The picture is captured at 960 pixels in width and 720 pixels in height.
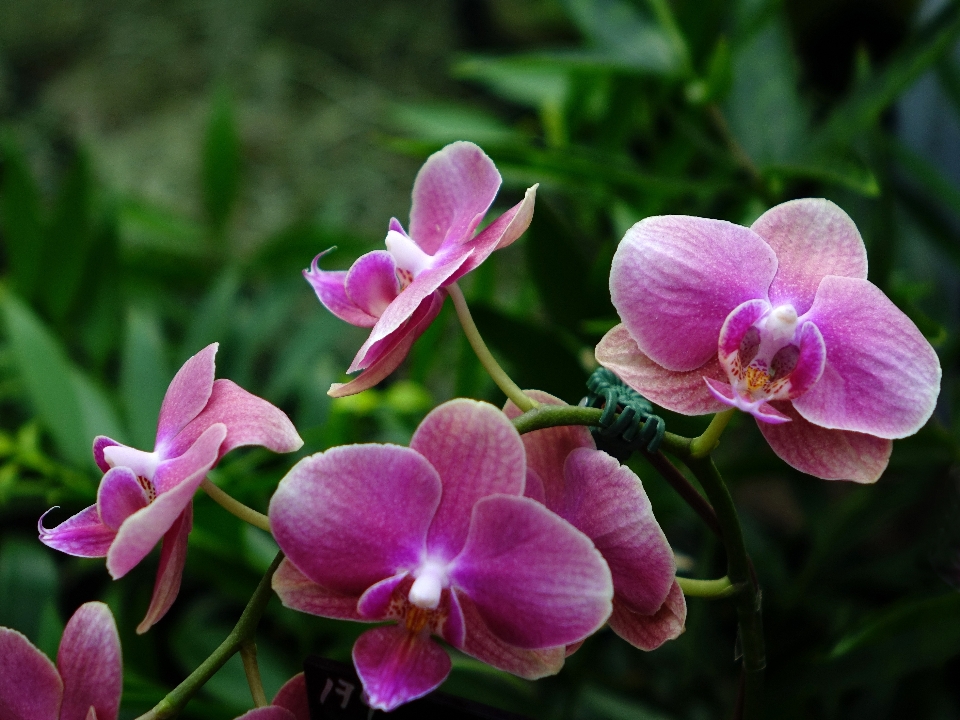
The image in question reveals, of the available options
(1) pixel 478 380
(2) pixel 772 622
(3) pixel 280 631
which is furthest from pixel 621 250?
(3) pixel 280 631

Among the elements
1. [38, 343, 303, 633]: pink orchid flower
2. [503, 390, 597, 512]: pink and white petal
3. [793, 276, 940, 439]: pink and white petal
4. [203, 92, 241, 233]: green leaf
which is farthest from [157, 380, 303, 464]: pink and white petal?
[203, 92, 241, 233]: green leaf

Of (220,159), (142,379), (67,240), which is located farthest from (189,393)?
(220,159)

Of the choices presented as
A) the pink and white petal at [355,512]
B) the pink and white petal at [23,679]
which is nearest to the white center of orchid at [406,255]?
the pink and white petal at [355,512]

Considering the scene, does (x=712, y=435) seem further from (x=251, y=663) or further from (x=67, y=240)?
(x=67, y=240)

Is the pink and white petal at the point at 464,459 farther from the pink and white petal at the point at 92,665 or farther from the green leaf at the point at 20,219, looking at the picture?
the green leaf at the point at 20,219

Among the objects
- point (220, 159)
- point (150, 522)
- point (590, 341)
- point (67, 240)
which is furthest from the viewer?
point (220, 159)

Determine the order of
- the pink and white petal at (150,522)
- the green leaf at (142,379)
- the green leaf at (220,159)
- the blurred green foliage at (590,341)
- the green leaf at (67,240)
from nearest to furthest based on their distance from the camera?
1. the pink and white petal at (150,522)
2. the blurred green foliage at (590,341)
3. the green leaf at (142,379)
4. the green leaf at (67,240)
5. the green leaf at (220,159)

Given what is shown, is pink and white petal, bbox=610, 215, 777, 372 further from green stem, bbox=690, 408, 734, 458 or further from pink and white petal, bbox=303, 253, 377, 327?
pink and white petal, bbox=303, 253, 377, 327
